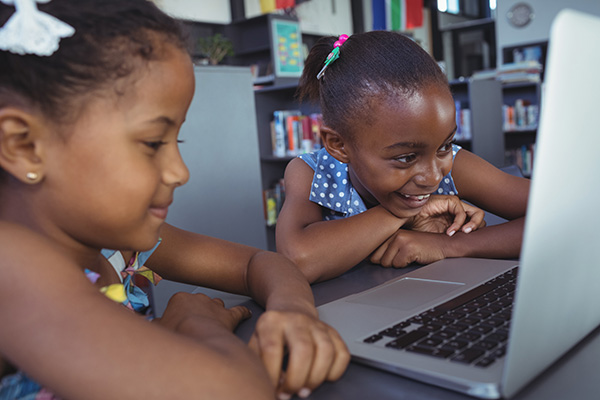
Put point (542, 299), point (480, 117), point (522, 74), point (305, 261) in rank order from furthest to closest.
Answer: point (522, 74) < point (480, 117) < point (305, 261) < point (542, 299)

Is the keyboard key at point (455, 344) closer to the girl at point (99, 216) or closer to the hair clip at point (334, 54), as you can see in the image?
the girl at point (99, 216)

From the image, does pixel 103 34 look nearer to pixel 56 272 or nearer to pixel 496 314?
pixel 56 272

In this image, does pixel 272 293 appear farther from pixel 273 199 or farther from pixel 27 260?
pixel 273 199

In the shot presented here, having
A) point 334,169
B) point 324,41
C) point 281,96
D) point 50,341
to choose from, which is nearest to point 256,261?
point 50,341

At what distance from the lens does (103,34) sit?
536mm

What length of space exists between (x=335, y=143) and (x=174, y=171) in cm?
60

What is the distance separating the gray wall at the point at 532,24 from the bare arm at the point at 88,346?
772 cm

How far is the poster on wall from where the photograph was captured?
16.9 feet

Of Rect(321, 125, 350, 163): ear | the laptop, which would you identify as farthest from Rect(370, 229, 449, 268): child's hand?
the laptop

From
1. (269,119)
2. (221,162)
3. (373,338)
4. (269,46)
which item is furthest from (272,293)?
(269,46)

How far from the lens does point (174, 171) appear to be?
0.58m

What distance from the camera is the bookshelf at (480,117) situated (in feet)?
10.8

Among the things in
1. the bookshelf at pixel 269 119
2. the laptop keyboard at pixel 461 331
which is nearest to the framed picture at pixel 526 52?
the bookshelf at pixel 269 119

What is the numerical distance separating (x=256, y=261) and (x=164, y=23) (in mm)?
383
